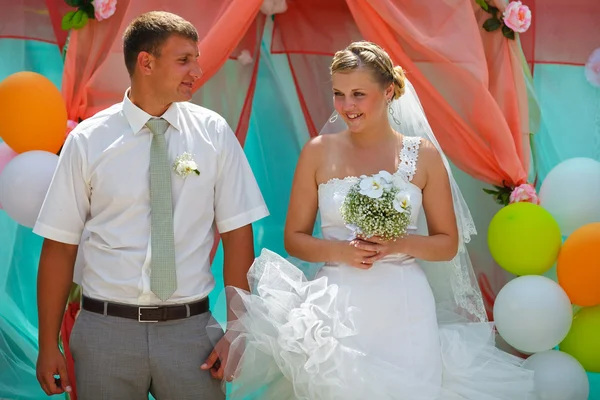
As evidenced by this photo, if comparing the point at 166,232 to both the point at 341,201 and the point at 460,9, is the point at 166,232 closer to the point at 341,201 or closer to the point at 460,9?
the point at 341,201

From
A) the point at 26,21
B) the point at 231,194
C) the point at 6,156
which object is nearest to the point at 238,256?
the point at 231,194

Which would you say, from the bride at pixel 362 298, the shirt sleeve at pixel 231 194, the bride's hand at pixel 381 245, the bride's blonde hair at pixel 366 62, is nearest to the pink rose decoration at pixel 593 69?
the bride at pixel 362 298

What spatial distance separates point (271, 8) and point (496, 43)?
132 centimetres

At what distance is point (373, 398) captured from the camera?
344 cm

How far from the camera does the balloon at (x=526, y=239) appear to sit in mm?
4453

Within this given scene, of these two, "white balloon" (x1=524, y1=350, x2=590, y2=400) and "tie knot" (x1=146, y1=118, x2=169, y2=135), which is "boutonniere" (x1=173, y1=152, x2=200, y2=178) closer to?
"tie knot" (x1=146, y1=118, x2=169, y2=135)

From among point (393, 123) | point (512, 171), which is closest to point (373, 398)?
point (393, 123)

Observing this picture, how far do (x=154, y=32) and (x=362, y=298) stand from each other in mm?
1431

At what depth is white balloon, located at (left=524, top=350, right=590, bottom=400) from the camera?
4.39 meters

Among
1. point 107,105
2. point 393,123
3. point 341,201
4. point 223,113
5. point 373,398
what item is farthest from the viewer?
point 223,113

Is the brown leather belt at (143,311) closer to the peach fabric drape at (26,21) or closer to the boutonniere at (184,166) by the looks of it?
the boutonniere at (184,166)

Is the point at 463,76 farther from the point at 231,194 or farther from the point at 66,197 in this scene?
the point at 66,197

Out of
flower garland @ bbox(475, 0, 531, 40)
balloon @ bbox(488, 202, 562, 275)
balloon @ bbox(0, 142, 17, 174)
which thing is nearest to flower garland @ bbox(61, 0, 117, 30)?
balloon @ bbox(0, 142, 17, 174)

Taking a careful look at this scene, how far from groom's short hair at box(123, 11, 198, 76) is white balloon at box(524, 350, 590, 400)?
2368mm
